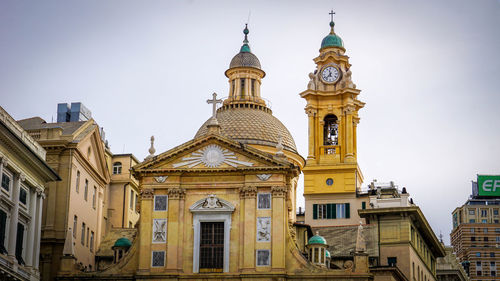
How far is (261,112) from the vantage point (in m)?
91.8

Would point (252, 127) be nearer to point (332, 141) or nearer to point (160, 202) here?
point (332, 141)

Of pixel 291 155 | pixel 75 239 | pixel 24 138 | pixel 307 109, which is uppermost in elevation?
pixel 307 109

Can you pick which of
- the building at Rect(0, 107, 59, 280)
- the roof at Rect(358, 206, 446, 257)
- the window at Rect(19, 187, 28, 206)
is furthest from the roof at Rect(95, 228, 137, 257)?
the roof at Rect(358, 206, 446, 257)

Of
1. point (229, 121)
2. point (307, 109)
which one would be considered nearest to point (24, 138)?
point (229, 121)

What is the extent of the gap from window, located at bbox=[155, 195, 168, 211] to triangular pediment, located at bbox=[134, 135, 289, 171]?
2.07 m

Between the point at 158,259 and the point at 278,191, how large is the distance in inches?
379

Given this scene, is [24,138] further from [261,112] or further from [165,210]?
[261,112]

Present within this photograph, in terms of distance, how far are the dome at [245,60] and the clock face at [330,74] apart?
8793 mm

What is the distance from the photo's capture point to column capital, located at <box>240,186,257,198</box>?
67.5 m

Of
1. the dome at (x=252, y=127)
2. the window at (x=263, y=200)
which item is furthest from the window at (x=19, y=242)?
the dome at (x=252, y=127)

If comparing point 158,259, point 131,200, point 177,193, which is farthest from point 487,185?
point 158,259

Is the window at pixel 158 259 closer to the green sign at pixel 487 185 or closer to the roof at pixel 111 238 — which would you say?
the roof at pixel 111 238

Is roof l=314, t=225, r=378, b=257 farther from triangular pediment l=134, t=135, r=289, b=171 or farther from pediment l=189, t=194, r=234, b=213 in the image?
triangular pediment l=134, t=135, r=289, b=171

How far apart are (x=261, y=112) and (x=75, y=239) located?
25.7 metres
